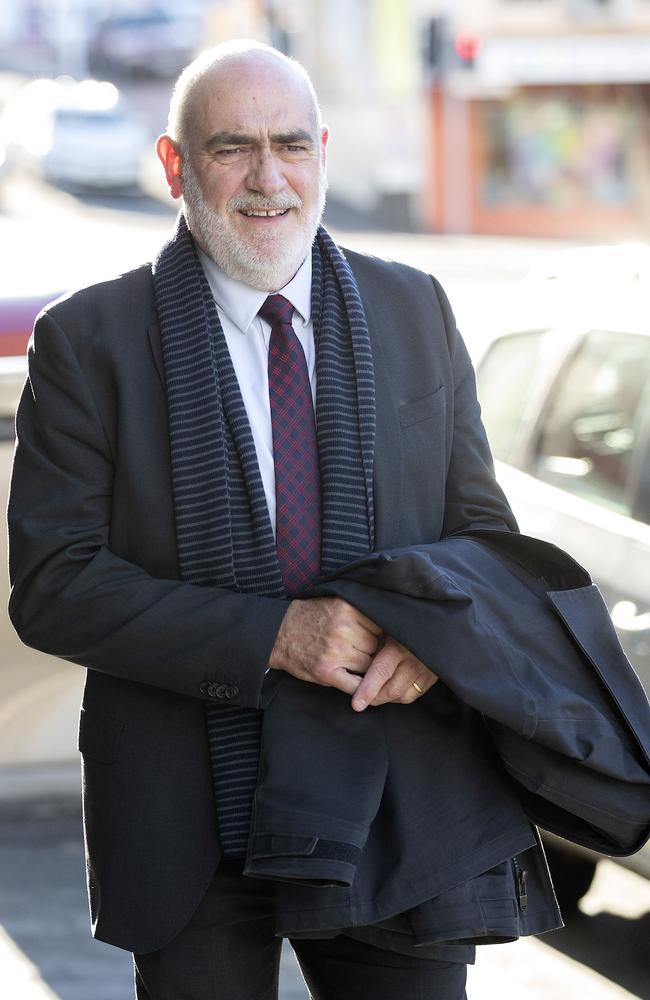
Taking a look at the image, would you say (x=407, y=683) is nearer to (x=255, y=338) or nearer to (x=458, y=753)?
(x=458, y=753)

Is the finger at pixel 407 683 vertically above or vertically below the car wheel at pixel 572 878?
above

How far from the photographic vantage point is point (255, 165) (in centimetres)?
225

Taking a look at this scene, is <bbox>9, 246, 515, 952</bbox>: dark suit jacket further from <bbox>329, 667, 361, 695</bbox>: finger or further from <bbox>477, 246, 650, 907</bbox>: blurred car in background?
<bbox>477, 246, 650, 907</bbox>: blurred car in background

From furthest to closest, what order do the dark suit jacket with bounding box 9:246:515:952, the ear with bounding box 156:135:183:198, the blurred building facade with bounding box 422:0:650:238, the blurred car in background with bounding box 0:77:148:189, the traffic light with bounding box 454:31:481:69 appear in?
the blurred car in background with bounding box 0:77:148:189
the traffic light with bounding box 454:31:481:69
the blurred building facade with bounding box 422:0:650:238
the ear with bounding box 156:135:183:198
the dark suit jacket with bounding box 9:246:515:952

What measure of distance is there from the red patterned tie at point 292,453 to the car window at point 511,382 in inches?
80.5

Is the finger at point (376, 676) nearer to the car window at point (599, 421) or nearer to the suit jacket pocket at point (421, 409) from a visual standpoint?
the suit jacket pocket at point (421, 409)

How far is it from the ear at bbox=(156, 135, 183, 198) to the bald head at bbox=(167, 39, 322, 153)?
3 cm

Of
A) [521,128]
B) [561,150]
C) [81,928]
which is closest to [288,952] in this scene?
[81,928]

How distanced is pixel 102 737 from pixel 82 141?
28.0m

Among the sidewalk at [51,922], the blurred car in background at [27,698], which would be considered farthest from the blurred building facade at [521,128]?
the blurred car in background at [27,698]

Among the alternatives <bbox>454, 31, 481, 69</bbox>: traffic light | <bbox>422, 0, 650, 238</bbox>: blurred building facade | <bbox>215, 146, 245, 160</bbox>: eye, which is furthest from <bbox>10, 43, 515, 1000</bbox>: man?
<bbox>454, 31, 481, 69</bbox>: traffic light

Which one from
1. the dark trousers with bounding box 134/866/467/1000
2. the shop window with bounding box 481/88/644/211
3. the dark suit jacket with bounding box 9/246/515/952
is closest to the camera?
the dark suit jacket with bounding box 9/246/515/952

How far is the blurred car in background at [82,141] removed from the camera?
94.5ft

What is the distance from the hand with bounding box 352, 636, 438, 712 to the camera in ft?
6.81
